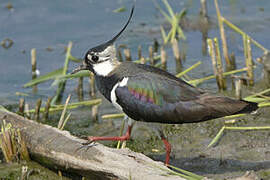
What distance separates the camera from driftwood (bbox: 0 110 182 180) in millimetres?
4781

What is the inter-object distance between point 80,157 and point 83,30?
216 inches

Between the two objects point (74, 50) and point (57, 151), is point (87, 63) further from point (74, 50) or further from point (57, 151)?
point (74, 50)

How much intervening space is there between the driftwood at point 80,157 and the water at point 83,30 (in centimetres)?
249

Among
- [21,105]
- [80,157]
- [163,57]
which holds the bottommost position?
[80,157]

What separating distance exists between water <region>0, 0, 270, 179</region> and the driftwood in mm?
2492

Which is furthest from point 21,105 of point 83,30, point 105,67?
point 83,30

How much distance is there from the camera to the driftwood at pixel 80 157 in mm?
4781

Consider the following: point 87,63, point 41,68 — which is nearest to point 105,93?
point 87,63

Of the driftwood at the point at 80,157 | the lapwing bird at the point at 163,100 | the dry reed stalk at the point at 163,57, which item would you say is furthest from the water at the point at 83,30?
the lapwing bird at the point at 163,100

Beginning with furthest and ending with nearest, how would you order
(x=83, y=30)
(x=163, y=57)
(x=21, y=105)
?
(x=83, y=30), (x=163, y=57), (x=21, y=105)

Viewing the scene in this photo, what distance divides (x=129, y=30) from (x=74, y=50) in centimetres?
126

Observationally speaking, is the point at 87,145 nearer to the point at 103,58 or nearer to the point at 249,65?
the point at 103,58

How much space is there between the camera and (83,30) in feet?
33.8

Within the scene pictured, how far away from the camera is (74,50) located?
31.5 ft
